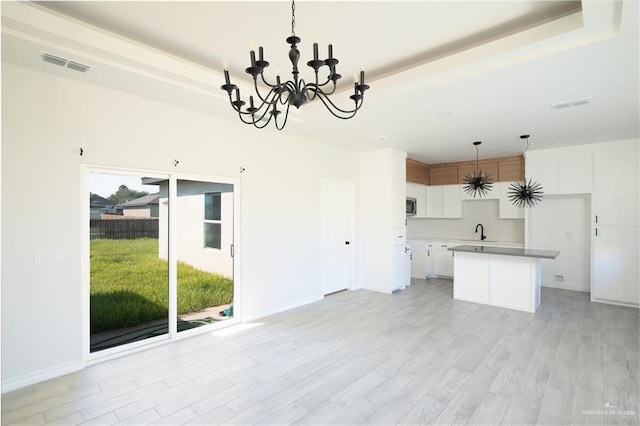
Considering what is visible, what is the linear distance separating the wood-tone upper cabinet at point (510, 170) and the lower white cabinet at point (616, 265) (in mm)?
1667

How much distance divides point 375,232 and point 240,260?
2.85 m

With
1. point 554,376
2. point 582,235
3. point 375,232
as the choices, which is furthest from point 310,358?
point 582,235

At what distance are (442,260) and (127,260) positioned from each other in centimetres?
620

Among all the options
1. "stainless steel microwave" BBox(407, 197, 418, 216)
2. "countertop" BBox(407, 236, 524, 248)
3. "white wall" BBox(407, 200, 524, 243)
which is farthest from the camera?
"stainless steel microwave" BBox(407, 197, 418, 216)

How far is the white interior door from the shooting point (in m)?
5.75

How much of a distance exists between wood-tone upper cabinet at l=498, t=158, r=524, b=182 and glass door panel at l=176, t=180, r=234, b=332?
221 inches

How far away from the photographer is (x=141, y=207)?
140 inches

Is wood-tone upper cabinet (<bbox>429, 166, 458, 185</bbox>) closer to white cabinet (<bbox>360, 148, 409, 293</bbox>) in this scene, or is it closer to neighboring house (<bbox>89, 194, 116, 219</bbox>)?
white cabinet (<bbox>360, 148, 409, 293</bbox>)

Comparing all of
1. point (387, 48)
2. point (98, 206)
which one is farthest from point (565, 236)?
point (98, 206)

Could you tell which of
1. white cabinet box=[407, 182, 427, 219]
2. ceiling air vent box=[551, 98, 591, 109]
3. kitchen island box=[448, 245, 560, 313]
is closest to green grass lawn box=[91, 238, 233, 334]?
kitchen island box=[448, 245, 560, 313]

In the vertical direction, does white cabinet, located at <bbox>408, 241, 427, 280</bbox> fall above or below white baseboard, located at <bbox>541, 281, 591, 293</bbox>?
above

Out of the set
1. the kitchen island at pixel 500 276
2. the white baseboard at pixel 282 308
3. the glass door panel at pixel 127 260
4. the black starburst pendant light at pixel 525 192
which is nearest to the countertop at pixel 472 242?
the black starburst pendant light at pixel 525 192

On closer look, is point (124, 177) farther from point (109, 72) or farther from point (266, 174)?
point (266, 174)

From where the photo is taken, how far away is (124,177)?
3379 mm
